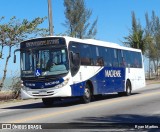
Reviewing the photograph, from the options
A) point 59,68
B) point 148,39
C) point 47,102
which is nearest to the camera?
point 59,68

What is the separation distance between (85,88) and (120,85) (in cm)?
498

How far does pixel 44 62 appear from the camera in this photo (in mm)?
20344

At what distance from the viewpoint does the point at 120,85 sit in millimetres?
26234

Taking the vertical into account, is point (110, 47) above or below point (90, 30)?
below

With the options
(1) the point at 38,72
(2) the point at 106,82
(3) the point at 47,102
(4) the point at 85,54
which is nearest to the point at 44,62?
(1) the point at 38,72

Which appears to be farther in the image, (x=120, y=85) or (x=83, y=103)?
(x=120, y=85)

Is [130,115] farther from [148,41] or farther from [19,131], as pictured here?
[148,41]

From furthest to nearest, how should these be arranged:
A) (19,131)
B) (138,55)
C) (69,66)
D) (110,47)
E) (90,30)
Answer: (90,30)
(138,55)
(110,47)
(69,66)
(19,131)

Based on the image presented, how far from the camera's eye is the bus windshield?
20.2m

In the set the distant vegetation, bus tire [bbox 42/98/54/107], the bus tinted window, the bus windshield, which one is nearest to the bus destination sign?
the bus windshield

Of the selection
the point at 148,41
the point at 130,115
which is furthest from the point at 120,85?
the point at 148,41

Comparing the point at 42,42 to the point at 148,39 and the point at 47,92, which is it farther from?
the point at 148,39

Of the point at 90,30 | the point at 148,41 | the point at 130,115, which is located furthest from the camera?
the point at 148,41

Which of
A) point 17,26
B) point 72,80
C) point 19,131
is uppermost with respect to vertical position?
point 17,26
